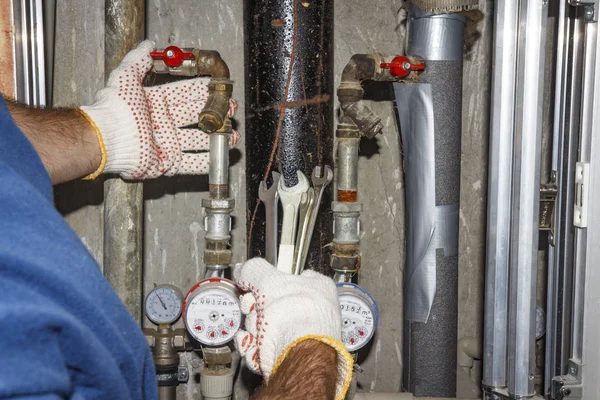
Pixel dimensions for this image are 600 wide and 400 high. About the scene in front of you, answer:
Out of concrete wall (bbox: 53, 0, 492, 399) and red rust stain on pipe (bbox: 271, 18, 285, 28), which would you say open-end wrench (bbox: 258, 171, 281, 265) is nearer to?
red rust stain on pipe (bbox: 271, 18, 285, 28)

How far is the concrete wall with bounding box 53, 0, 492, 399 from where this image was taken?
190cm

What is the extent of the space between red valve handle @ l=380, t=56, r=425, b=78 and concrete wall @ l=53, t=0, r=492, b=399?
1.86 feet

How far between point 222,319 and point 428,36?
74cm

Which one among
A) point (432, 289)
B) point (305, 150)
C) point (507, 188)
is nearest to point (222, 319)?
point (305, 150)

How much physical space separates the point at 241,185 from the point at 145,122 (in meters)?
0.66

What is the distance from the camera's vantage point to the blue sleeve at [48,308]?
0.55 metres

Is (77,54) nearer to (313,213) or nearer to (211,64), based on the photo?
(211,64)

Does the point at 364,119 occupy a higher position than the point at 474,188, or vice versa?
the point at 364,119

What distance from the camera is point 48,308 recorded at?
567 mm

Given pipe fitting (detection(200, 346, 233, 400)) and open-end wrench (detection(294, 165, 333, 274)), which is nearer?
open-end wrench (detection(294, 165, 333, 274))

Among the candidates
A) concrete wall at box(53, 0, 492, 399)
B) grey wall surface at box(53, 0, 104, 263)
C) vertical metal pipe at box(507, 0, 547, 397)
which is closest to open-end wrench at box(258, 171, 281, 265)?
vertical metal pipe at box(507, 0, 547, 397)

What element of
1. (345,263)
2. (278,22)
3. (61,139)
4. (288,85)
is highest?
(278,22)

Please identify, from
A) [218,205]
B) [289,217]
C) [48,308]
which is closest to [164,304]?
[218,205]

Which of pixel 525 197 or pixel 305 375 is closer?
pixel 305 375
